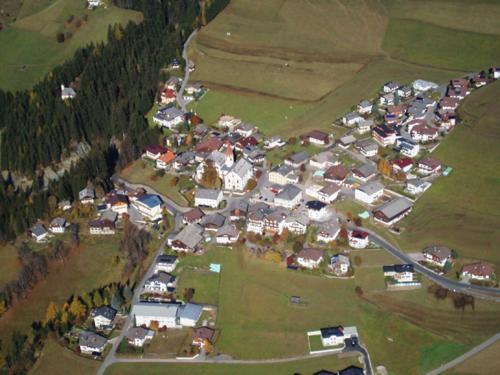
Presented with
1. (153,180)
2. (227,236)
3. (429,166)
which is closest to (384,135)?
(429,166)

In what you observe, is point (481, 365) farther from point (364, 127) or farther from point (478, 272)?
point (364, 127)

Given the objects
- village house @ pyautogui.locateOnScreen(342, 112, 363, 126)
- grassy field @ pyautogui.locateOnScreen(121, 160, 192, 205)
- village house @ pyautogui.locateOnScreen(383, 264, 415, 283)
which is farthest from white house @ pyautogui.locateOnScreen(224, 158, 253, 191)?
village house @ pyautogui.locateOnScreen(383, 264, 415, 283)

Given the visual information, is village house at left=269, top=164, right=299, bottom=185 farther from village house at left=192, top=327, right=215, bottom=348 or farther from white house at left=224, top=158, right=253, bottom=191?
village house at left=192, top=327, right=215, bottom=348

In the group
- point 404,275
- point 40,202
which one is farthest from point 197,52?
point 404,275

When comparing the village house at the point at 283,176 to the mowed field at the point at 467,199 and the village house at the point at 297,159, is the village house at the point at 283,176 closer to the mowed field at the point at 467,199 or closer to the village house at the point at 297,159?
the village house at the point at 297,159

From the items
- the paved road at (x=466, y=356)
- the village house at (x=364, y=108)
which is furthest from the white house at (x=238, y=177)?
the paved road at (x=466, y=356)
